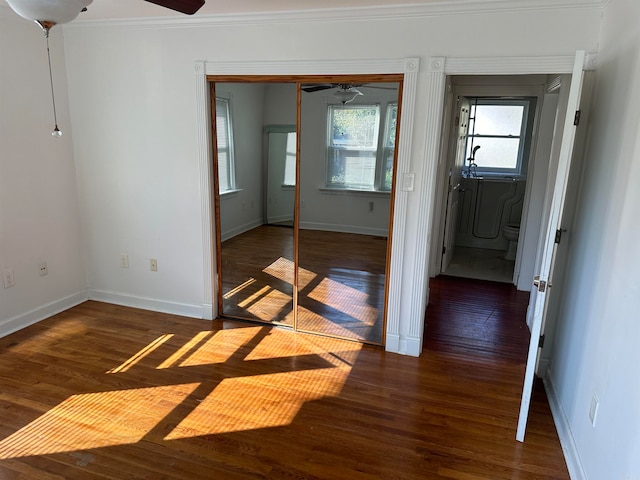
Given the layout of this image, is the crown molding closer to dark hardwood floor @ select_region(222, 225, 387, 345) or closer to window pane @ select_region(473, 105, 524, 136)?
dark hardwood floor @ select_region(222, 225, 387, 345)

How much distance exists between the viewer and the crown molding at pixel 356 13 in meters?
2.52

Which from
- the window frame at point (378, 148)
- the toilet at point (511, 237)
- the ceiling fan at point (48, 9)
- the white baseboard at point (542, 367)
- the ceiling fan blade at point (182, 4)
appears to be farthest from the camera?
the toilet at point (511, 237)

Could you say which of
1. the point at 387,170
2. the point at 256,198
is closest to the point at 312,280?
the point at 256,198

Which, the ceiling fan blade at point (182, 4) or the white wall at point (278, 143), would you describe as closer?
the ceiling fan blade at point (182, 4)

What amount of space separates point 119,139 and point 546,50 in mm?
3197

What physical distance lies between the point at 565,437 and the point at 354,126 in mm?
2310

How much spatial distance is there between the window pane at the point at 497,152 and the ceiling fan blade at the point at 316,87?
13.0 ft

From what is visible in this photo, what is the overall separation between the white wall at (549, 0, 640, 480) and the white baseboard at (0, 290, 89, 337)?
3845mm

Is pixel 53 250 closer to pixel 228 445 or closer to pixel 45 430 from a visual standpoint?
pixel 45 430

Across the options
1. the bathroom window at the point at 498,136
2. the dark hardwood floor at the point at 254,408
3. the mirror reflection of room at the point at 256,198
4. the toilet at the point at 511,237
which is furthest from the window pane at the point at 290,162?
the bathroom window at the point at 498,136

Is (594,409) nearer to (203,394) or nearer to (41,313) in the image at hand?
(203,394)

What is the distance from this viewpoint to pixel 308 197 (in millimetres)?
3322

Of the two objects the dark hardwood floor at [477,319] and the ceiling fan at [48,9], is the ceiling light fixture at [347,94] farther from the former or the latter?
the dark hardwood floor at [477,319]

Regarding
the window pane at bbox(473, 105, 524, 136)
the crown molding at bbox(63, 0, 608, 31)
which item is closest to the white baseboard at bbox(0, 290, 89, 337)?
the crown molding at bbox(63, 0, 608, 31)
